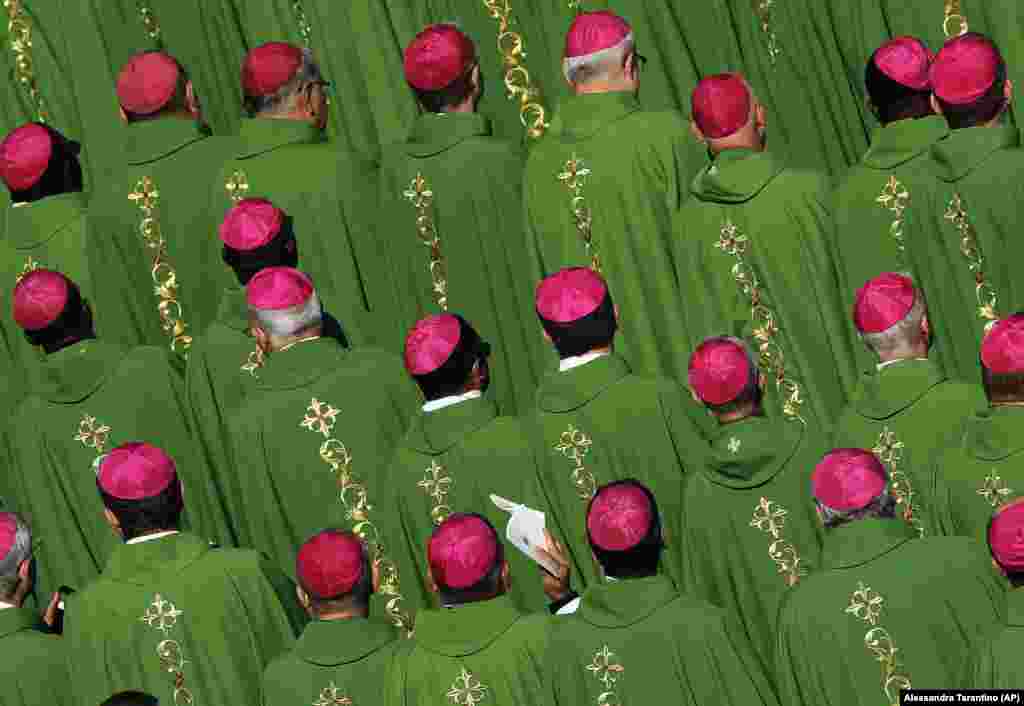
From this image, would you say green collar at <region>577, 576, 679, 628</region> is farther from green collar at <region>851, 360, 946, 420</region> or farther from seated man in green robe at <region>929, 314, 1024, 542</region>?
green collar at <region>851, 360, 946, 420</region>

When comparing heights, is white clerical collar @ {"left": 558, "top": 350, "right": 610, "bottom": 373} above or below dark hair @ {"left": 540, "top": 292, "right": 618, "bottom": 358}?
below

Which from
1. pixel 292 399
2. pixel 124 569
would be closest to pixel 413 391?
pixel 292 399

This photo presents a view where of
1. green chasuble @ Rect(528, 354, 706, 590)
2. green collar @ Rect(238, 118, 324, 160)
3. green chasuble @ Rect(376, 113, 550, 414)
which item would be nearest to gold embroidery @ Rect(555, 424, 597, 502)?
green chasuble @ Rect(528, 354, 706, 590)

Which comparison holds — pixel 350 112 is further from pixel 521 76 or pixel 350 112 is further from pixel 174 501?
pixel 174 501

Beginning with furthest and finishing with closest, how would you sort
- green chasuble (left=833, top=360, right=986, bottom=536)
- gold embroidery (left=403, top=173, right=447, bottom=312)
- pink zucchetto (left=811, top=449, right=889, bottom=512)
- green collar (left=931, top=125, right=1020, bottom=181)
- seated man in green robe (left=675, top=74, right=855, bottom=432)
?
gold embroidery (left=403, top=173, right=447, bottom=312), seated man in green robe (left=675, top=74, right=855, bottom=432), green collar (left=931, top=125, right=1020, bottom=181), green chasuble (left=833, top=360, right=986, bottom=536), pink zucchetto (left=811, top=449, right=889, bottom=512)

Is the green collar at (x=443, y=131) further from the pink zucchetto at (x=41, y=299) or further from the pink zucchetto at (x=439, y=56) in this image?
the pink zucchetto at (x=41, y=299)

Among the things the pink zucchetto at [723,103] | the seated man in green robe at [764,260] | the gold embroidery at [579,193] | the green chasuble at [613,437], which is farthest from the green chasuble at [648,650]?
the gold embroidery at [579,193]
